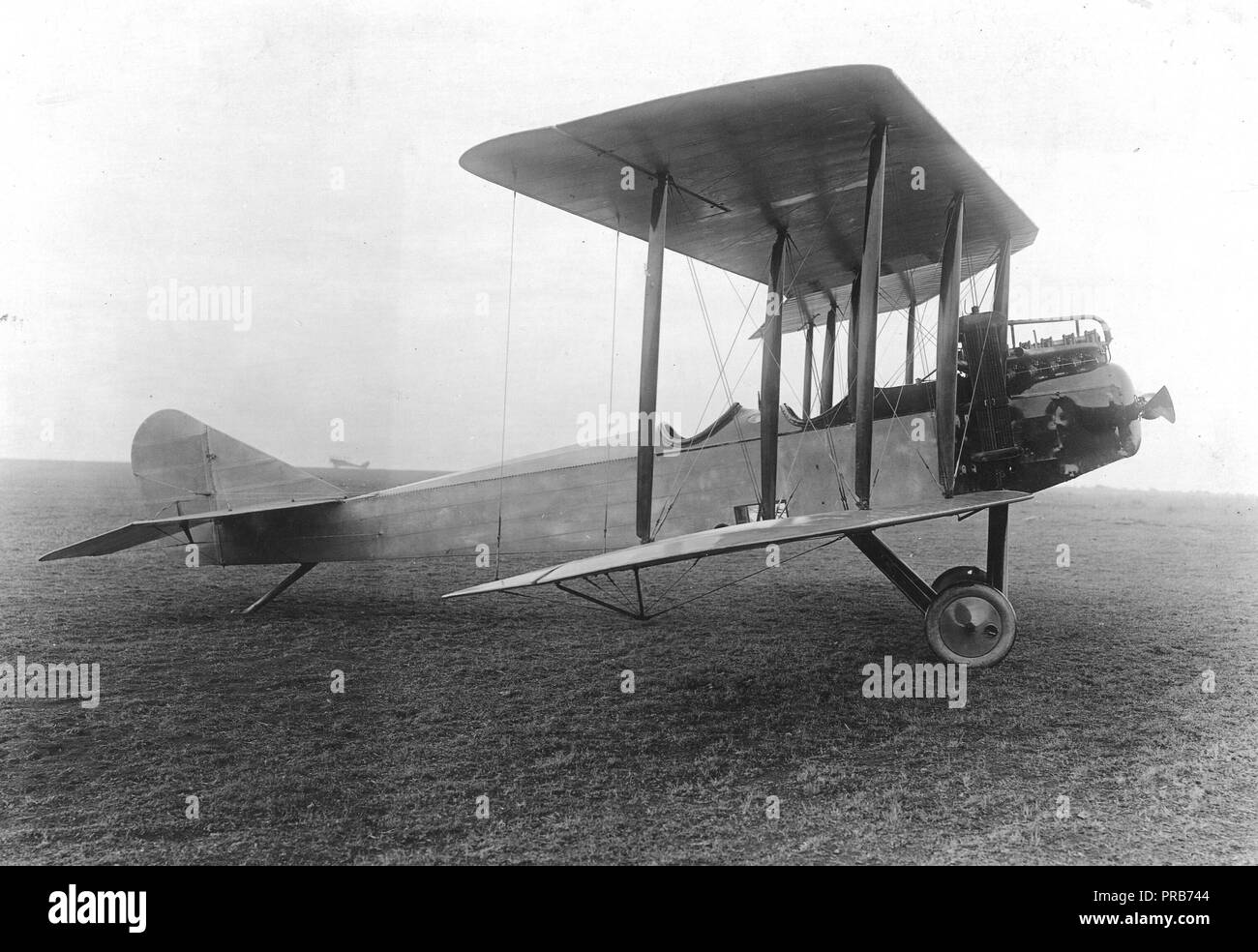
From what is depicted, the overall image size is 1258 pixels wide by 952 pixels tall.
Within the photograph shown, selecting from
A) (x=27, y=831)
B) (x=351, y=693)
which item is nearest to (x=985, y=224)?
(x=351, y=693)

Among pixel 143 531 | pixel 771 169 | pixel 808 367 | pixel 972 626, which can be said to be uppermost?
pixel 771 169

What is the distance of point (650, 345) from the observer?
4.58 m

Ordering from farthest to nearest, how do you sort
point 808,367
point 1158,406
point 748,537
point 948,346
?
point 808,367 < point 1158,406 < point 948,346 < point 748,537

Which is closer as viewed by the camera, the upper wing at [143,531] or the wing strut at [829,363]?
the upper wing at [143,531]

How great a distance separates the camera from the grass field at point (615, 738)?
265cm

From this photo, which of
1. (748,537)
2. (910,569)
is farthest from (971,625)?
(748,537)

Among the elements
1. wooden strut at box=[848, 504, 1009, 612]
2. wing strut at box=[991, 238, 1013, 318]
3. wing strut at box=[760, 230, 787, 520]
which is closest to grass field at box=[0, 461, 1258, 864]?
wooden strut at box=[848, 504, 1009, 612]

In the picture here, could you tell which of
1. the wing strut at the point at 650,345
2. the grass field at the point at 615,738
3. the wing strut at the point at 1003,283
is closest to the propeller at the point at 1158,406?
the wing strut at the point at 1003,283

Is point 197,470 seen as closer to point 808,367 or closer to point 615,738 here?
point 615,738

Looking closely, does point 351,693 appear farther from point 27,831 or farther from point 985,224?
point 985,224

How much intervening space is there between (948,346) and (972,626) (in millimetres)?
1641

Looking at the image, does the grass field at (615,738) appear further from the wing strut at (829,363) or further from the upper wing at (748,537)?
the wing strut at (829,363)

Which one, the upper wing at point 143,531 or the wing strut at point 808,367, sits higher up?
the wing strut at point 808,367

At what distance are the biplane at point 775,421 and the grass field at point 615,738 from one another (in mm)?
701
